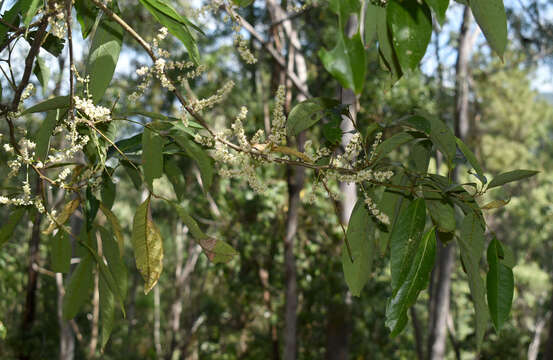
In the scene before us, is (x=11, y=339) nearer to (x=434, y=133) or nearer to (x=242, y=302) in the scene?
(x=242, y=302)

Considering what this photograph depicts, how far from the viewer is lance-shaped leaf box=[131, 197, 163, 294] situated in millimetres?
634

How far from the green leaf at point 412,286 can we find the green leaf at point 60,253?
0.53m

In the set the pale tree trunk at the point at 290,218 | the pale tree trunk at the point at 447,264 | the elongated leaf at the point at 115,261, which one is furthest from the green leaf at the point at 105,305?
the pale tree trunk at the point at 447,264

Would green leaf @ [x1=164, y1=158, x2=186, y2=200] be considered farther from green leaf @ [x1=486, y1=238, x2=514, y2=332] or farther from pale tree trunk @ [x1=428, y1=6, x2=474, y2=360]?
pale tree trunk @ [x1=428, y1=6, x2=474, y2=360]

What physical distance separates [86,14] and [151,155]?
0.23m

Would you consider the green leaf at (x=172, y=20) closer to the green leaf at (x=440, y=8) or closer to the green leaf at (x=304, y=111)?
the green leaf at (x=304, y=111)

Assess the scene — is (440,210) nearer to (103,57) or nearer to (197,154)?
(197,154)

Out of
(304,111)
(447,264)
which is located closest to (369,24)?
(304,111)

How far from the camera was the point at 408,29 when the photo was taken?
0.41 meters

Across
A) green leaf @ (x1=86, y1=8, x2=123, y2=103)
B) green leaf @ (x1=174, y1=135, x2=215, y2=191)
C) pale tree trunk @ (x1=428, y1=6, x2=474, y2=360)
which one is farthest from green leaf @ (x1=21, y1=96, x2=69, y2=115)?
pale tree trunk @ (x1=428, y1=6, x2=474, y2=360)

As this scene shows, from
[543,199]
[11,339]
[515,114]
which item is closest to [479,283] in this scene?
[11,339]

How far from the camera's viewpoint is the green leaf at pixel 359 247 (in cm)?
70

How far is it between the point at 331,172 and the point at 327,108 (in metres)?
0.15

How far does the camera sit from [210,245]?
69 cm
